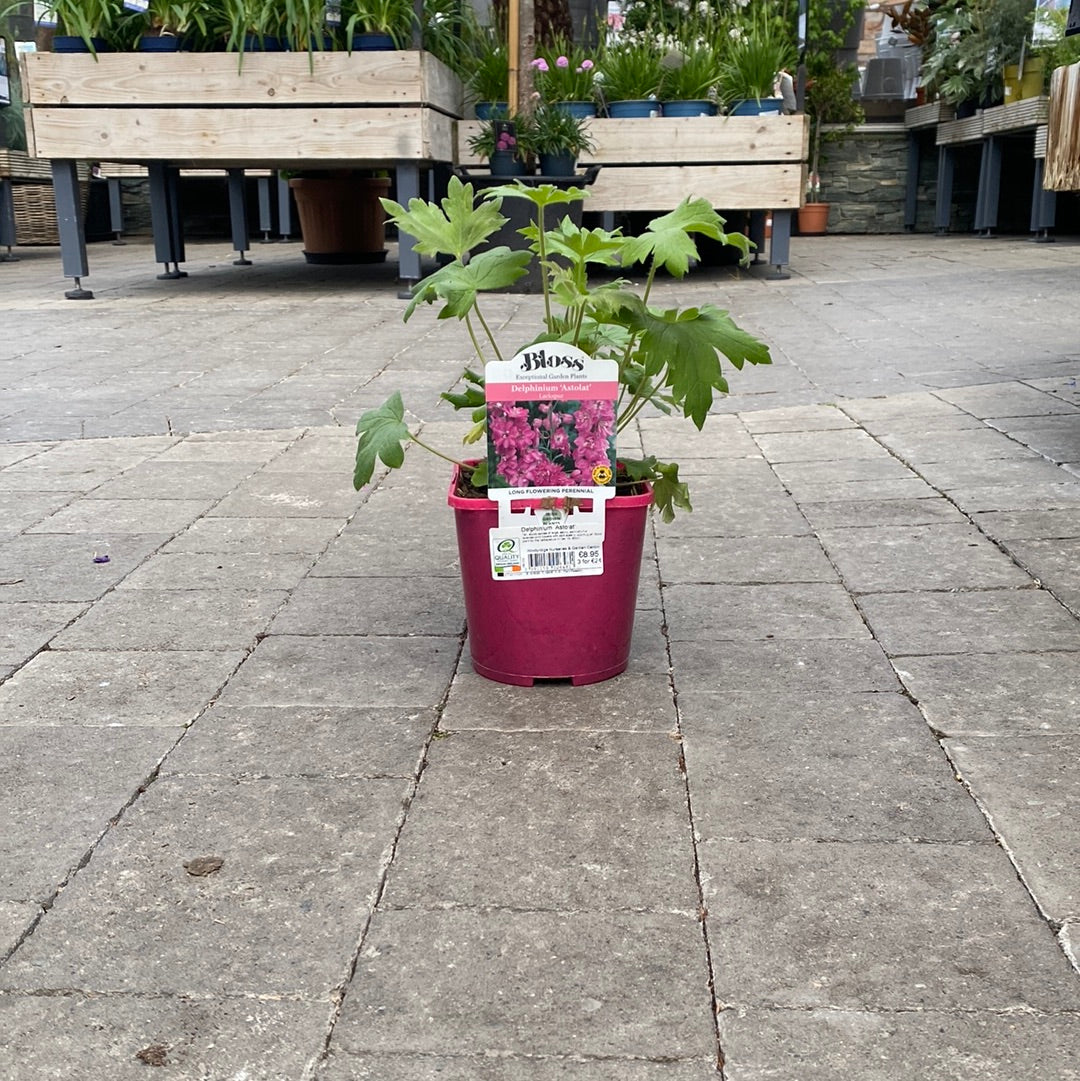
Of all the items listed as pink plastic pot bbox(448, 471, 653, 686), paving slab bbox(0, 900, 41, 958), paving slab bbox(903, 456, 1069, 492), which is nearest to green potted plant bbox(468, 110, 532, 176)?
paving slab bbox(903, 456, 1069, 492)

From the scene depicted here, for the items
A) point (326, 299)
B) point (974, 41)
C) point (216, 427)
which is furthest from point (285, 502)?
point (974, 41)

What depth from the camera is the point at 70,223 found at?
791 centimetres

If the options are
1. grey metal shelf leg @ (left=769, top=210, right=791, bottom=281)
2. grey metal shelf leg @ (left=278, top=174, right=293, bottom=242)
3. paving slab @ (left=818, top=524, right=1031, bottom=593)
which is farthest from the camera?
grey metal shelf leg @ (left=278, top=174, right=293, bottom=242)

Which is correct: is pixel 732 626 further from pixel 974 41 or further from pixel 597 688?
pixel 974 41

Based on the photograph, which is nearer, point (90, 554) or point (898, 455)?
point (90, 554)

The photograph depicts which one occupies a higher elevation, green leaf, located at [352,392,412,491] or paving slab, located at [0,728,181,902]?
green leaf, located at [352,392,412,491]

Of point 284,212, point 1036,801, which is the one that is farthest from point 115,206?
point 1036,801

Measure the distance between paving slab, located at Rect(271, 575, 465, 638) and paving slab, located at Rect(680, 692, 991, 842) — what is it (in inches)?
25.5

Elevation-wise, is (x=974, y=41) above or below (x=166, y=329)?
above

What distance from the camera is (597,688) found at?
2260mm

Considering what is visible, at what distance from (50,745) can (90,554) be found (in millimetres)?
1087

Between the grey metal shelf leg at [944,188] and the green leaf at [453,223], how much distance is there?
1139cm

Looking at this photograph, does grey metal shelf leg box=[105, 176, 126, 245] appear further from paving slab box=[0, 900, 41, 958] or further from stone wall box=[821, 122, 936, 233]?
paving slab box=[0, 900, 41, 958]

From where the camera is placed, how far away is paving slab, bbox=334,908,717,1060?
1319 millimetres
